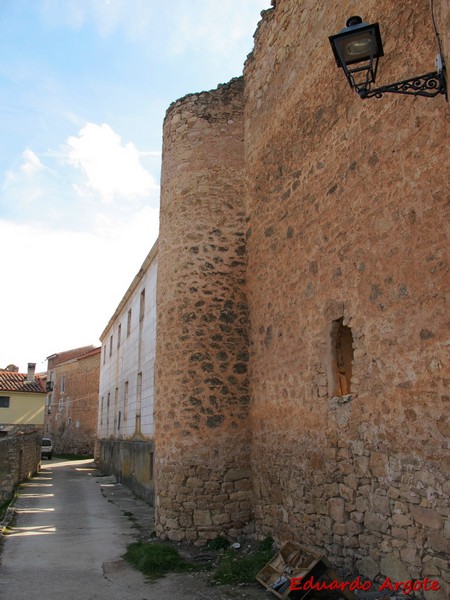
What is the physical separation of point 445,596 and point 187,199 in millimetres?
7072

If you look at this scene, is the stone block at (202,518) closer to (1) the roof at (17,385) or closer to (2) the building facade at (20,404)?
(2) the building facade at (20,404)

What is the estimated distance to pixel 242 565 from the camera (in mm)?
6445

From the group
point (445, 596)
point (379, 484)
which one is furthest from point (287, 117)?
point (445, 596)

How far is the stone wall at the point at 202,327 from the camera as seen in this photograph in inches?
319

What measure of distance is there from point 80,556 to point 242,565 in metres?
2.53

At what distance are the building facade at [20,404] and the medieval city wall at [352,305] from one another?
24.4 m

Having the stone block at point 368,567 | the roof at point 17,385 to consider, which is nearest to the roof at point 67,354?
the roof at point 17,385

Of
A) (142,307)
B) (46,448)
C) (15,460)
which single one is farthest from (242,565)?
(46,448)

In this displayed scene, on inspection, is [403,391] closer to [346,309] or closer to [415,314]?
[415,314]

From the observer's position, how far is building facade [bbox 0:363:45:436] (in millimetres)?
28891

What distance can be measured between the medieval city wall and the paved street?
161 cm

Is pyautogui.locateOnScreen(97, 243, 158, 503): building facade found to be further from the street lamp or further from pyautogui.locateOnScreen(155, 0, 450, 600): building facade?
the street lamp

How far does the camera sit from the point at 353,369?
570 cm

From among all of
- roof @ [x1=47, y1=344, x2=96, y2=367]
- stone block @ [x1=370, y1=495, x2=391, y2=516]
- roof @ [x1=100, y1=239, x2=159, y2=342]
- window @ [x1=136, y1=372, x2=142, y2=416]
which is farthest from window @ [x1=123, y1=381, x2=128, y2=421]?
roof @ [x1=47, y1=344, x2=96, y2=367]
